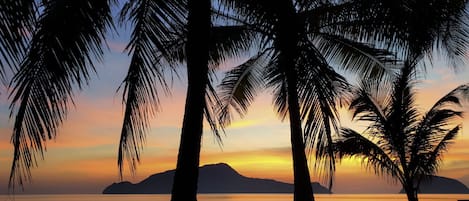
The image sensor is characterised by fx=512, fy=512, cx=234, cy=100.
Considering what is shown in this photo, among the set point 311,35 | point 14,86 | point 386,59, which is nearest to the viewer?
point 14,86

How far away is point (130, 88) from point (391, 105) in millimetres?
10651

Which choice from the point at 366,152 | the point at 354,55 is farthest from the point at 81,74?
the point at 366,152

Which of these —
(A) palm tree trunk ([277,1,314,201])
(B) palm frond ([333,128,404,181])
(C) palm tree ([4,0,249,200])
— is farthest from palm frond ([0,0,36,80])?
(B) palm frond ([333,128,404,181])

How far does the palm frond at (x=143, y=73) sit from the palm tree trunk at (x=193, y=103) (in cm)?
45

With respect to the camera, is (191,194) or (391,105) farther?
(391,105)

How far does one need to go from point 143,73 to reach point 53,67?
36.3 inches

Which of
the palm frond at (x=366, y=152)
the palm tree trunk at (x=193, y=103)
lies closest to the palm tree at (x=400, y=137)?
the palm frond at (x=366, y=152)

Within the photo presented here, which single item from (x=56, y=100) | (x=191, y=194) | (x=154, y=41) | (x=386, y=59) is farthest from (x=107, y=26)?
(x=386, y=59)

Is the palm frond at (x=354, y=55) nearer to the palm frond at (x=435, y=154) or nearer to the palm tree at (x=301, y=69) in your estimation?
the palm tree at (x=301, y=69)

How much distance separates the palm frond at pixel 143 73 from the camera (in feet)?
17.7

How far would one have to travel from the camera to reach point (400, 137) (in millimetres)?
14359

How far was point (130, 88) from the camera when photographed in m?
5.48

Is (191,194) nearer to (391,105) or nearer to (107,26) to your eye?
(107,26)

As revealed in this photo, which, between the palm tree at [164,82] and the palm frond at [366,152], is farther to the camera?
the palm frond at [366,152]
